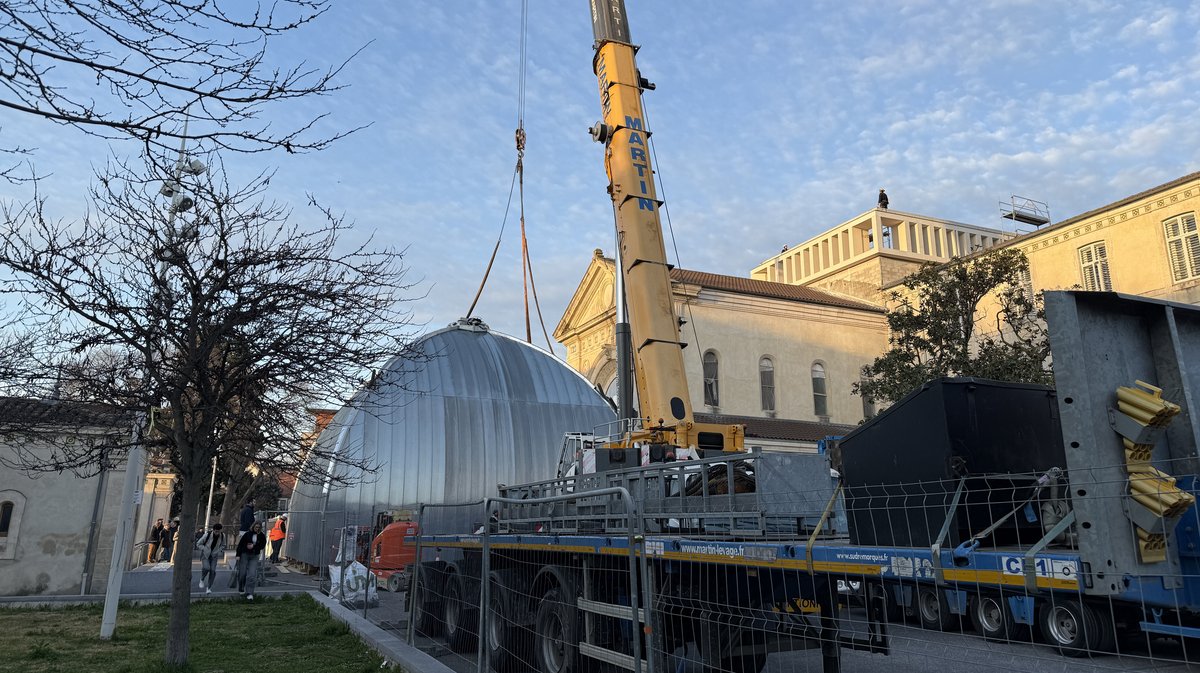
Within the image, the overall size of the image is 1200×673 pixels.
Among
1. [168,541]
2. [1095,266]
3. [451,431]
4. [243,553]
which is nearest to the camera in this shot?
[243,553]

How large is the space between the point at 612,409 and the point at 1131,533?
27.7 meters

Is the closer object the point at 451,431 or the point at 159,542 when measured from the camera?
the point at 451,431

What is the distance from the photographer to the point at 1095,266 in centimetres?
3086

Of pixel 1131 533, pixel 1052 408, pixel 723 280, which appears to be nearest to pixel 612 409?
pixel 723 280

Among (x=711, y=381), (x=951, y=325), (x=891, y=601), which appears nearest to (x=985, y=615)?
(x=891, y=601)

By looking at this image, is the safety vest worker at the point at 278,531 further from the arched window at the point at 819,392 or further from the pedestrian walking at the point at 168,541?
the arched window at the point at 819,392

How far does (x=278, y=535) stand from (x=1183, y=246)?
3572cm

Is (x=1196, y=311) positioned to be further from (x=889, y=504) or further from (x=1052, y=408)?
(x=889, y=504)

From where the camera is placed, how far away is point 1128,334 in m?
4.52

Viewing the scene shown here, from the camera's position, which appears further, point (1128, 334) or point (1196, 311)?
point (1196, 311)

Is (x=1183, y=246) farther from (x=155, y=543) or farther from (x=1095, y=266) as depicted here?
(x=155, y=543)

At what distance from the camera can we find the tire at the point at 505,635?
9195mm

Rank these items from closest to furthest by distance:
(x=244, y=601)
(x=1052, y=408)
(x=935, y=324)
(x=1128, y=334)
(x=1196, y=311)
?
(x=1128, y=334) → (x=1196, y=311) → (x=1052, y=408) → (x=244, y=601) → (x=935, y=324)

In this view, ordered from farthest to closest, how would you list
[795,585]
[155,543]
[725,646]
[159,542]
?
1. [159,542]
2. [155,543]
3. [725,646]
4. [795,585]
